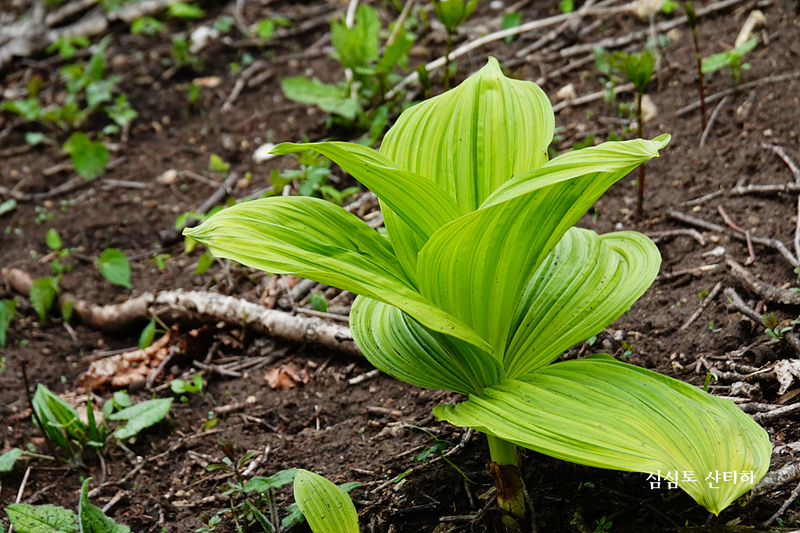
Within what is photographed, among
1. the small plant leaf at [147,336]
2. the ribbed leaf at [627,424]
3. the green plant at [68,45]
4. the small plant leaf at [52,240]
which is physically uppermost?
the green plant at [68,45]

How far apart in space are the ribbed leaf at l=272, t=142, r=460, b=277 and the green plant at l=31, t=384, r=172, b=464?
1287mm

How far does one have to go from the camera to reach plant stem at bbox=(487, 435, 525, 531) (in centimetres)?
146

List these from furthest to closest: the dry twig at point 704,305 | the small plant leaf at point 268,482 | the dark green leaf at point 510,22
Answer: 1. the dark green leaf at point 510,22
2. the dry twig at point 704,305
3. the small plant leaf at point 268,482

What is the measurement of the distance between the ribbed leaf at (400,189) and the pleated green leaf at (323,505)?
57 centimetres

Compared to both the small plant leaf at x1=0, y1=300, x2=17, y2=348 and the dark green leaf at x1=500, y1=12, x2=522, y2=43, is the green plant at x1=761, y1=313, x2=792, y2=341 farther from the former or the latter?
the small plant leaf at x1=0, y1=300, x2=17, y2=348

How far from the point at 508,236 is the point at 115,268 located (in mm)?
2422

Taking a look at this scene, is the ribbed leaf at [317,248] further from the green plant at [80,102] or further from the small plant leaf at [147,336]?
the green plant at [80,102]

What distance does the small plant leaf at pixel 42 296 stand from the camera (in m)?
3.20

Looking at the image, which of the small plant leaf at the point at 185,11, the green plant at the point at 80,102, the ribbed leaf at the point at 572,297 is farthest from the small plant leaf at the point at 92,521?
the small plant leaf at the point at 185,11

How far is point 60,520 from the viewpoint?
183 centimetres

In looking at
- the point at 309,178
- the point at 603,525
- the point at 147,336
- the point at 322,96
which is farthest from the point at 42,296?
the point at 603,525

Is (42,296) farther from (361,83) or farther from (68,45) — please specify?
(68,45)

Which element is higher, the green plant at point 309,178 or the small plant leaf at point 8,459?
the green plant at point 309,178

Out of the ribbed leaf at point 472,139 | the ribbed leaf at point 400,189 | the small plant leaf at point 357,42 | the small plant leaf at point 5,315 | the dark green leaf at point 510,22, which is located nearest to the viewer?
the ribbed leaf at point 400,189
